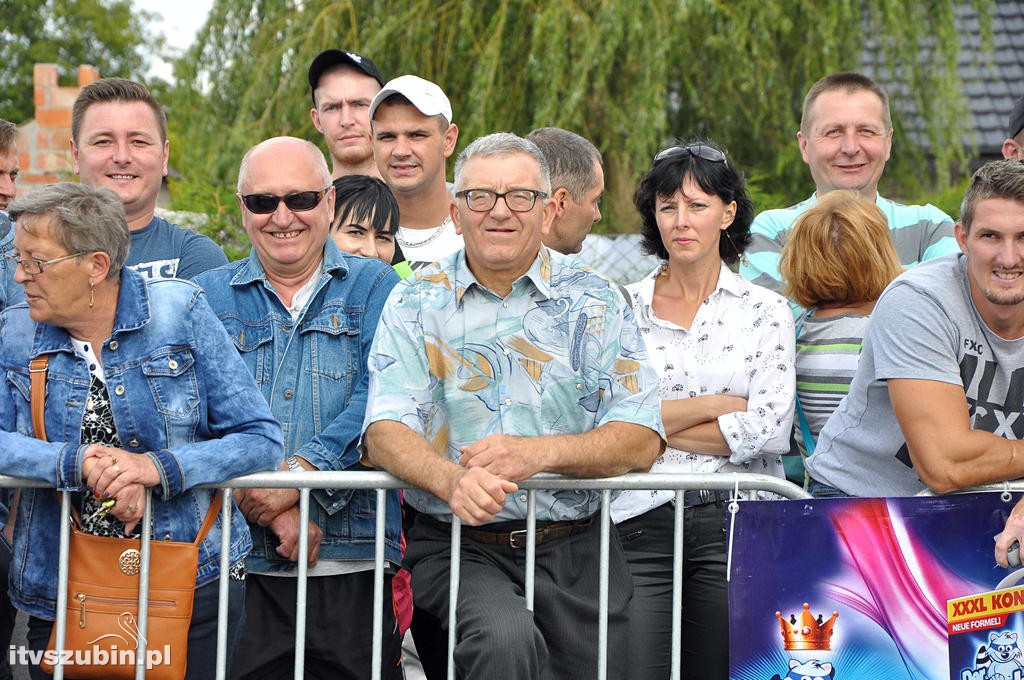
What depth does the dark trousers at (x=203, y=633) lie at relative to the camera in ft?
11.0

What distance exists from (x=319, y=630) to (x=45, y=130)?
14.9 meters

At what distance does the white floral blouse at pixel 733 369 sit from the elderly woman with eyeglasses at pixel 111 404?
1.33 m

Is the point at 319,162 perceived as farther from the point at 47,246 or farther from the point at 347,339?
the point at 47,246

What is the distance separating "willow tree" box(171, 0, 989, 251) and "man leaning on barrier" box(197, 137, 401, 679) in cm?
624

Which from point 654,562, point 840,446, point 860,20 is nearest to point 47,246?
point 654,562

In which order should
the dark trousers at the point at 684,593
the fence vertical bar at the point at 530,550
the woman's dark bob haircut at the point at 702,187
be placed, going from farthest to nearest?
the woman's dark bob haircut at the point at 702,187, the dark trousers at the point at 684,593, the fence vertical bar at the point at 530,550

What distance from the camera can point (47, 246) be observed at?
128 inches

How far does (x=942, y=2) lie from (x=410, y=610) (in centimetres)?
948

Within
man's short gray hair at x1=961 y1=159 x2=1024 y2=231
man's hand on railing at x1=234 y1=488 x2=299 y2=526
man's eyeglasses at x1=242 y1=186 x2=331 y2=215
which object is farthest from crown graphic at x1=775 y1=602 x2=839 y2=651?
man's eyeglasses at x1=242 y1=186 x2=331 y2=215

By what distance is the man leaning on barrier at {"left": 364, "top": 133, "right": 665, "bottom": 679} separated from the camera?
345 centimetres

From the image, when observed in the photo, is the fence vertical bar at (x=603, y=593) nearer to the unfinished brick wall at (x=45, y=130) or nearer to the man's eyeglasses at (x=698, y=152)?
the man's eyeglasses at (x=698, y=152)

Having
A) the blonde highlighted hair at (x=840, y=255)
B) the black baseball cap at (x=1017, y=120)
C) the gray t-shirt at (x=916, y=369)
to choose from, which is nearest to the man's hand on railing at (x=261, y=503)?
the gray t-shirt at (x=916, y=369)

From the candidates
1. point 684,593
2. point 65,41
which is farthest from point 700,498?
point 65,41

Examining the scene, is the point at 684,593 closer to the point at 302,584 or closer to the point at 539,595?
the point at 539,595
